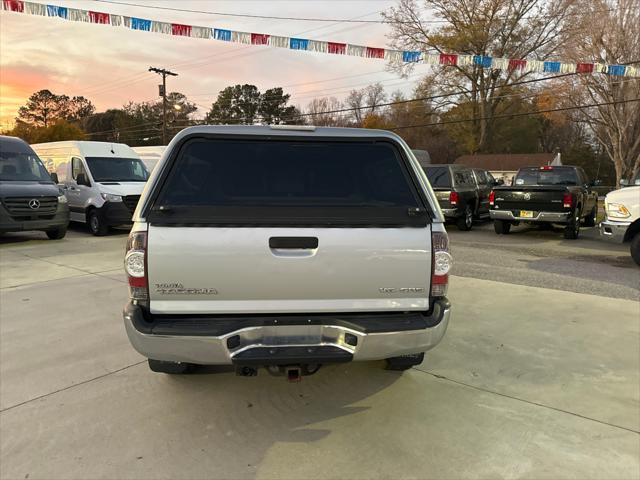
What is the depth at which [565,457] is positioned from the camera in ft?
8.82

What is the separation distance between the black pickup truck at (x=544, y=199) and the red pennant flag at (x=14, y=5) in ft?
42.6

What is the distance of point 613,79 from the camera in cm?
1972

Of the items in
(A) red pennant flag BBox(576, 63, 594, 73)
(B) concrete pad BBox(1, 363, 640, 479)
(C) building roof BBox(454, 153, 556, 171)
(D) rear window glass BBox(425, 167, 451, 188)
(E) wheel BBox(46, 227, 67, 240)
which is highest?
A: (A) red pennant flag BBox(576, 63, 594, 73)

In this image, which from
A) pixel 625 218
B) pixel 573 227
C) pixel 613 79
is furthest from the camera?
pixel 613 79

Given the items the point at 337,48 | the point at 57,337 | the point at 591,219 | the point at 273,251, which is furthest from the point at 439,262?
the point at 591,219

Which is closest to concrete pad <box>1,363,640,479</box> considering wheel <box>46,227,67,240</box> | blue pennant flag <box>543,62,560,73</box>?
wheel <box>46,227,67,240</box>

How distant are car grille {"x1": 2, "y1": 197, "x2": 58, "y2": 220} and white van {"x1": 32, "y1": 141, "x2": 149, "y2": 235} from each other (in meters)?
1.19

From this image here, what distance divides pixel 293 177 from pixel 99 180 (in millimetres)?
11034

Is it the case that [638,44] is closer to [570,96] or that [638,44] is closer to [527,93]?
[570,96]

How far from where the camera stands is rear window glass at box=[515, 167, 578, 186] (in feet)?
42.3

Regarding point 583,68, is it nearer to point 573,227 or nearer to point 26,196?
point 573,227

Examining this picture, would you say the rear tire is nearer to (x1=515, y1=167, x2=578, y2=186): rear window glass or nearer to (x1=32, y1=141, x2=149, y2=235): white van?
(x1=515, y1=167, x2=578, y2=186): rear window glass

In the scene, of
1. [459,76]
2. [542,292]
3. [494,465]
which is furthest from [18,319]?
[459,76]

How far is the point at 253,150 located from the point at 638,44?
68.3 feet
